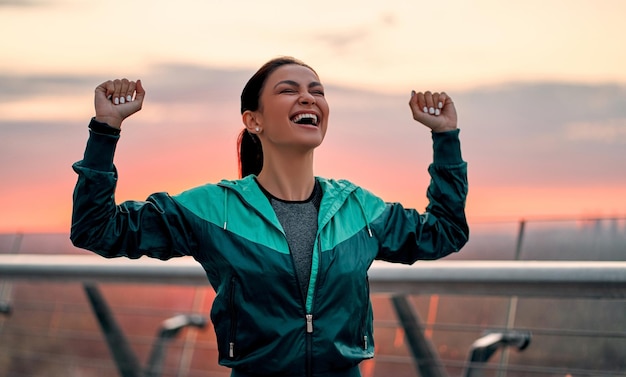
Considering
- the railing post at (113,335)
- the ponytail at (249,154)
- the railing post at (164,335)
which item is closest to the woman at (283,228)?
the ponytail at (249,154)

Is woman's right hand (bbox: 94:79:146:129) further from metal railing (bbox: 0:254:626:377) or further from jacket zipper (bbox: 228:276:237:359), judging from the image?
metal railing (bbox: 0:254:626:377)

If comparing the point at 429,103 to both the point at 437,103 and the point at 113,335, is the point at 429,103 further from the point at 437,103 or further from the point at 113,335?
the point at 113,335

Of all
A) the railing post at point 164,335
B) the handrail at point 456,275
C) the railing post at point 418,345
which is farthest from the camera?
the railing post at point 164,335

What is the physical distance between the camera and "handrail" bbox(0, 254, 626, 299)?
10.2 ft

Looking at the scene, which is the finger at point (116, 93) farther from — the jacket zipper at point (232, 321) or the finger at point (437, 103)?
the finger at point (437, 103)

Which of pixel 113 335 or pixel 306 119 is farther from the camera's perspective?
pixel 113 335

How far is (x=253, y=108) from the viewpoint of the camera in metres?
2.71

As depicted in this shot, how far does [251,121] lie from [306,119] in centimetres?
19

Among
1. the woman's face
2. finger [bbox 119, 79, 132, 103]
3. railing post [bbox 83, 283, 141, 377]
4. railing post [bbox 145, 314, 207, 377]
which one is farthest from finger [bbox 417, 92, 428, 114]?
railing post [bbox 83, 283, 141, 377]

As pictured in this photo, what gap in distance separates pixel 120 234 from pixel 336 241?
0.48 m

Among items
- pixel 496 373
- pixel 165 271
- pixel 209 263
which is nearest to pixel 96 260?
pixel 165 271

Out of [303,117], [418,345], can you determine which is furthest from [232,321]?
[418,345]

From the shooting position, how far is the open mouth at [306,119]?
8.43 feet

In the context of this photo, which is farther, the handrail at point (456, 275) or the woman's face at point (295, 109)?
the handrail at point (456, 275)
